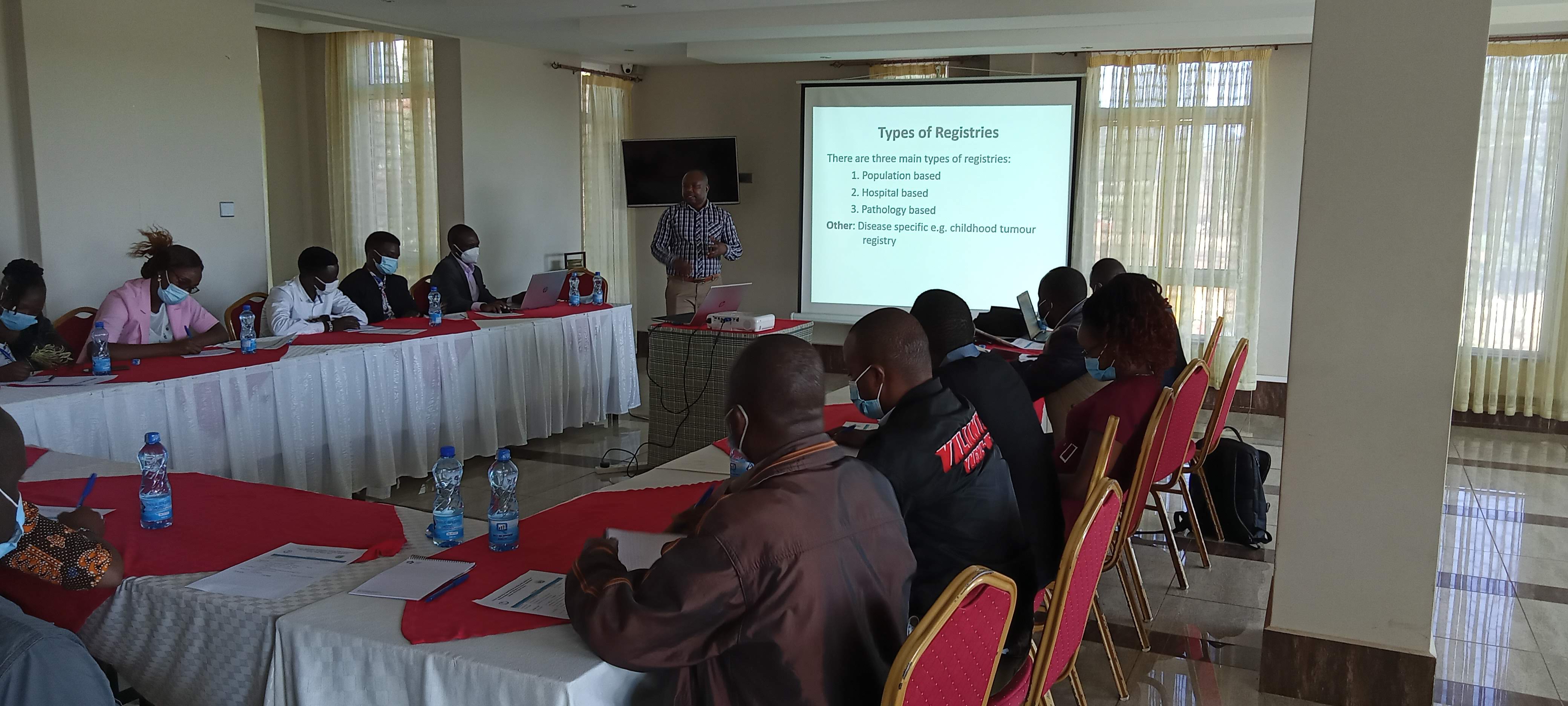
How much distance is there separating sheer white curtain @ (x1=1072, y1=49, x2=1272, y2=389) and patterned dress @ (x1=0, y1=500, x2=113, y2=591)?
6304mm

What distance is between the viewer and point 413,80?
808 cm

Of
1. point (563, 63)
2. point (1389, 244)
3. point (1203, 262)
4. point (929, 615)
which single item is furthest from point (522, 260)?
point (929, 615)

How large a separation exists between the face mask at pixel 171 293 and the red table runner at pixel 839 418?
8.57 feet

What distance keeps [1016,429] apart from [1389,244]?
1.09 m

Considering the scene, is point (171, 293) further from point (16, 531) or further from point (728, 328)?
point (16, 531)

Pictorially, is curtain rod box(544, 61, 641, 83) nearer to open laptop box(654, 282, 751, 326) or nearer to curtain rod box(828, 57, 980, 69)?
curtain rod box(828, 57, 980, 69)

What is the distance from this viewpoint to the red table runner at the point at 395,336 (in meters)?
4.45

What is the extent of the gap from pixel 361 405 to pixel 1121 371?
3.19 meters

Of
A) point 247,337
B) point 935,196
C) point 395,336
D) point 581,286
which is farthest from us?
point 935,196

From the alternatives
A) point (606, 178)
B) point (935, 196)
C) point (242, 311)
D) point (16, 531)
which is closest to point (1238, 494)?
point (935, 196)

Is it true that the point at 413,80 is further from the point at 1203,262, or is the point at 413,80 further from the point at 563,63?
the point at 1203,262

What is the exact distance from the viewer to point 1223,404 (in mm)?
3703

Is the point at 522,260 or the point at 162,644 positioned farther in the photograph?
the point at 522,260

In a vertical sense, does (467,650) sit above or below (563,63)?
below
